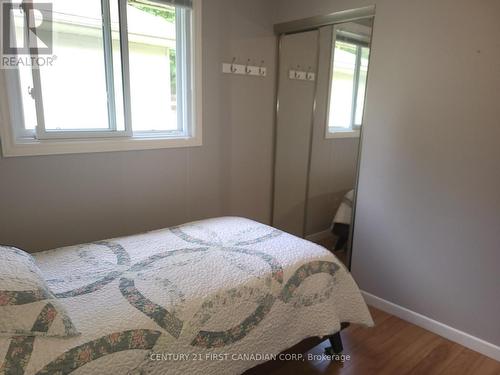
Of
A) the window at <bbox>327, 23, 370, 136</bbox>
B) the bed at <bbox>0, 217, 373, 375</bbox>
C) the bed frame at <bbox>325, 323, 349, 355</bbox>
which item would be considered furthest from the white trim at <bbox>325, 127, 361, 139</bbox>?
the bed frame at <bbox>325, 323, 349, 355</bbox>

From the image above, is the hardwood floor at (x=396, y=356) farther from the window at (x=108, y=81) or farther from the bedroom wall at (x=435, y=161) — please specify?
the window at (x=108, y=81)

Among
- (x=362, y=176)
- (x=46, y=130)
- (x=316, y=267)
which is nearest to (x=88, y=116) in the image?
(x=46, y=130)

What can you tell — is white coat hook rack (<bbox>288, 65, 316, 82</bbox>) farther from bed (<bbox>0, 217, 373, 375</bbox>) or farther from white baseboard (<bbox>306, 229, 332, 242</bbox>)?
bed (<bbox>0, 217, 373, 375</bbox>)

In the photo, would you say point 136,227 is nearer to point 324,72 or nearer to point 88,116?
point 88,116

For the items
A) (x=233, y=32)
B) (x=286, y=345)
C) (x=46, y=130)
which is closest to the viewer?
(x=286, y=345)

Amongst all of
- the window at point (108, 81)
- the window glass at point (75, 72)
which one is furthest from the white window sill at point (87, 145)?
the window glass at point (75, 72)

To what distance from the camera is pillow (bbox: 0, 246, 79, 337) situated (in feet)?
3.56

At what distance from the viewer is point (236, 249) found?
1.83 m

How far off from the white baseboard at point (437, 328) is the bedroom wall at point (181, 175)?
4.05ft

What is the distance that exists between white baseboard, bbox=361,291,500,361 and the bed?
60 cm

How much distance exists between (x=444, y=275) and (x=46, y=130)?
100 inches

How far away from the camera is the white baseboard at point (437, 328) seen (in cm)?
201

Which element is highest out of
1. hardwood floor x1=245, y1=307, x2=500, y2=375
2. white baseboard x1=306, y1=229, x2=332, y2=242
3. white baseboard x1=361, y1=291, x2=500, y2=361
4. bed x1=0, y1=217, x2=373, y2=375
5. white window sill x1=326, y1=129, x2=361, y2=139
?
white window sill x1=326, y1=129, x2=361, y2=139

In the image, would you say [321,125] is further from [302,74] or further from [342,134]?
[302,74]
